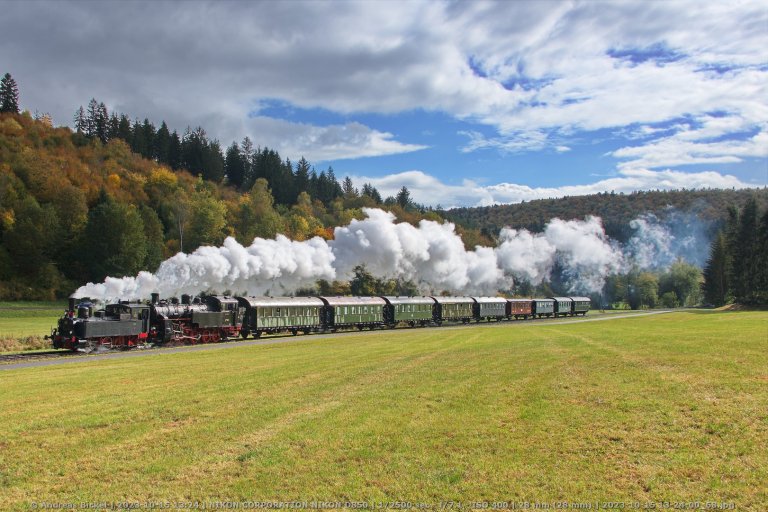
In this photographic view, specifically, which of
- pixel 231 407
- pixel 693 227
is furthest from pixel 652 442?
pixel 693 227

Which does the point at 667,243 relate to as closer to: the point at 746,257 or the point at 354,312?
the point at 746,257

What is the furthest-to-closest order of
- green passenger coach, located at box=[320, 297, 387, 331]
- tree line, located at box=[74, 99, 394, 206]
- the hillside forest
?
tree line, located at box=[74, 99, 394, 206]
the hillside forest
green passenger coach, located at box=[320, 297, 387, 331]

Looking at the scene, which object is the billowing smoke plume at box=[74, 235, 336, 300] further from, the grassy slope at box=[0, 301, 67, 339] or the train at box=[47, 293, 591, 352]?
the grassy slope at box=[0, 301, 67, 339]

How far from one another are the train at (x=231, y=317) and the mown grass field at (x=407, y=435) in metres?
14.8

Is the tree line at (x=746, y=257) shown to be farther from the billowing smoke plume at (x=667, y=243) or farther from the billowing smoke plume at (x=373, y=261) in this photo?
the billowing smoke plume at (x=667, y=243)

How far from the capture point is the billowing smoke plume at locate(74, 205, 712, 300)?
4341cm

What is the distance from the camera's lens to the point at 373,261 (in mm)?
58438

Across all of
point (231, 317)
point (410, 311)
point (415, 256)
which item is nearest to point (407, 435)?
point (231, 317)

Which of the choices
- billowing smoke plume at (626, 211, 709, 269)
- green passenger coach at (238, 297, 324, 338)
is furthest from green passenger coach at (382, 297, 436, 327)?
billowing smoke plume at (626, 211, 709, 269)

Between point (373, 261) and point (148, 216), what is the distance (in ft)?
174

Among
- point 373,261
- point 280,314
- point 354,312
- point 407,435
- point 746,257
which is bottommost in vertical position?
point 407,435

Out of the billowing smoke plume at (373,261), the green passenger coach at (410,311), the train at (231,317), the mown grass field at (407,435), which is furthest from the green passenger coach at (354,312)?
the mown grass field at (407,435)

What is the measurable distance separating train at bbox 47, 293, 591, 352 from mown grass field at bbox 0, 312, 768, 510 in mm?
14800

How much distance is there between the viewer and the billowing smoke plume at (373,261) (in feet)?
142
